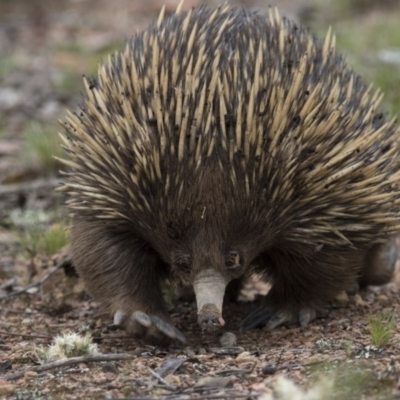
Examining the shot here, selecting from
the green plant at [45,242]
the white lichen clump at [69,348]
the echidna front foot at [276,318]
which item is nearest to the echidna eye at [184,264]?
the white lichen clump at [69,348]

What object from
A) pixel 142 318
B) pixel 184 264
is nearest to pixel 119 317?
pixel 142 318

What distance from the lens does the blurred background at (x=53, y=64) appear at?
23.8ft

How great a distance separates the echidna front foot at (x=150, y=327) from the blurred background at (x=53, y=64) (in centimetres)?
154

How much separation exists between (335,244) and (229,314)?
97 centimetres

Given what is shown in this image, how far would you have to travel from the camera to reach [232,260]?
432 cm

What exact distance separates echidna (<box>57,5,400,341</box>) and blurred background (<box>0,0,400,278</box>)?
5.11ft

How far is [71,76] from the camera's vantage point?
10.6m

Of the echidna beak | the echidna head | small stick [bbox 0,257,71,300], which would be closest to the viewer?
the echidna beak

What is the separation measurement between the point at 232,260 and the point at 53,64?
780 cm

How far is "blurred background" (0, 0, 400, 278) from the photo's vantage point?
23.8ft

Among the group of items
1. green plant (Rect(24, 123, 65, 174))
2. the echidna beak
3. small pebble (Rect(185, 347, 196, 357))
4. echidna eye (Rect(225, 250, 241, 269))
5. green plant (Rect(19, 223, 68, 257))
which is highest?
green plant (Rect(24, 123, 65, 174))

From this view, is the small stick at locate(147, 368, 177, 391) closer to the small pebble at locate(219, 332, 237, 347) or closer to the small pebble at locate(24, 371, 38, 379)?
the small pebble at locate(24, 371, 38, 379)

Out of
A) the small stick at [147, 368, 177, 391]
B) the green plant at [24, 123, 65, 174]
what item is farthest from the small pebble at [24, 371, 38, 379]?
the green plant at [24, 123, 65, 174]

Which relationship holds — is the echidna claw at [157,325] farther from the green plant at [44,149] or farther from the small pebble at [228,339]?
the green plant at [44,149]
